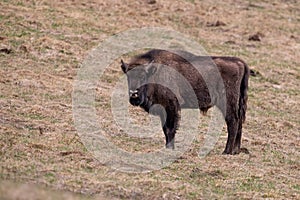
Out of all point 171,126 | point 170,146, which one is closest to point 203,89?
point 171,126

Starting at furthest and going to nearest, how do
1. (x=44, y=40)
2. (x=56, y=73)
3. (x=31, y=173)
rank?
(x=44, y=40)
(x=56, y=73)
(x=31, y=173)

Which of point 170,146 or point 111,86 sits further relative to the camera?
point 111,86

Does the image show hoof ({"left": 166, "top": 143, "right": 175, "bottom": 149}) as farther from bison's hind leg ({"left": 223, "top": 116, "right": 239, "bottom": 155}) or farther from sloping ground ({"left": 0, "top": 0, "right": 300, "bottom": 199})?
bison's hind leg ({"left": 223, "top": 116, "right": 239, "bottom": 155})

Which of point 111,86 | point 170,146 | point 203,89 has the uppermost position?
point 203,89

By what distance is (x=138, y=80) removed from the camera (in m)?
15.1

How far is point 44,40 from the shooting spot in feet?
79.2

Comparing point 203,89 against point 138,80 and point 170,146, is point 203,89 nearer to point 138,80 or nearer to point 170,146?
point 170,146

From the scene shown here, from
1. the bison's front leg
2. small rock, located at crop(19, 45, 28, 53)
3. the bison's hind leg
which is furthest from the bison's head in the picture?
small rock, located at crop(19, 45, 28, 53)

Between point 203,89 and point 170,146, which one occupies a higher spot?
point 203,89

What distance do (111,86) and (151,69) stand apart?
661cm

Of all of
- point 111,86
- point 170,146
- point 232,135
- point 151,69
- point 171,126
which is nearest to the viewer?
point 151,69

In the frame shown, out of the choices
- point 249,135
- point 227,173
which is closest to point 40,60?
point 249,135

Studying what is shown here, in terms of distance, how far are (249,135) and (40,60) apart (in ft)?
25.5

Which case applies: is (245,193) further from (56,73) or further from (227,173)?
(56,73)
